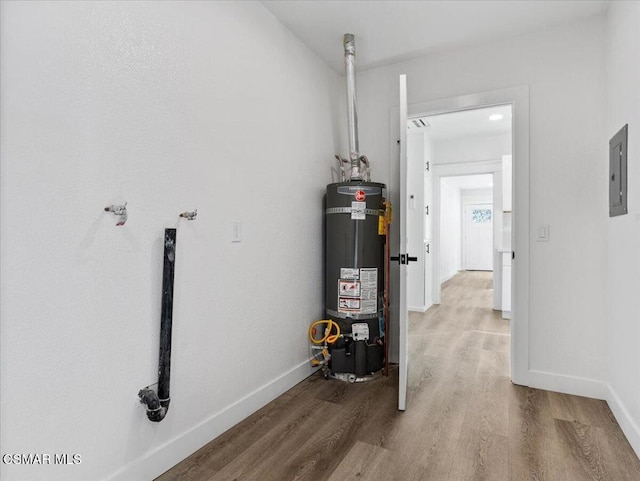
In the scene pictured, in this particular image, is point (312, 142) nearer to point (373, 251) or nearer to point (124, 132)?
point (373, 251)

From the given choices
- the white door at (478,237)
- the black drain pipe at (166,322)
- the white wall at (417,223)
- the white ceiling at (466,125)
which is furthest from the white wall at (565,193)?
the white door at (478,237)

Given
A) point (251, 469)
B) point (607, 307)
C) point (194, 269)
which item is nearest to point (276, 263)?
point (194, 269)

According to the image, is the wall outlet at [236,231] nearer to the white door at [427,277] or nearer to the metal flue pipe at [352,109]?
the metal flue pipe at [352,109]

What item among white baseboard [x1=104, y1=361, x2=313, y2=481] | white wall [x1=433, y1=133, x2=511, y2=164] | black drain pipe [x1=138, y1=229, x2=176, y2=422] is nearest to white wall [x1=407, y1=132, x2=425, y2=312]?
white wall [x1=433, y1=133, x2=511, y2=164]

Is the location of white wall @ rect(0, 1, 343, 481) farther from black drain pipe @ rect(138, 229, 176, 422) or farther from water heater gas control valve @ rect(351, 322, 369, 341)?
water heater gas control valve @ rect(351, 322, 369, 341)

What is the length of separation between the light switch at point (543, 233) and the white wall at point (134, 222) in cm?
186

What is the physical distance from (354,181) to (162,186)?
1575 millimetres

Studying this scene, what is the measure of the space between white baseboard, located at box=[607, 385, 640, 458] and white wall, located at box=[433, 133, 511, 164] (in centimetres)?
387

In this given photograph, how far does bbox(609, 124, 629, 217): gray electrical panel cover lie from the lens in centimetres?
212

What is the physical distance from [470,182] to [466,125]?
5105 millimetres

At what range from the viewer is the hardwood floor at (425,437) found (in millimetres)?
1760

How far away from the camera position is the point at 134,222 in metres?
1.62

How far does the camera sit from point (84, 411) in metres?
1.43

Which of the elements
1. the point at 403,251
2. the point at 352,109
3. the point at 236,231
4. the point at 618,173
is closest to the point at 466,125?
the point at 352,109
